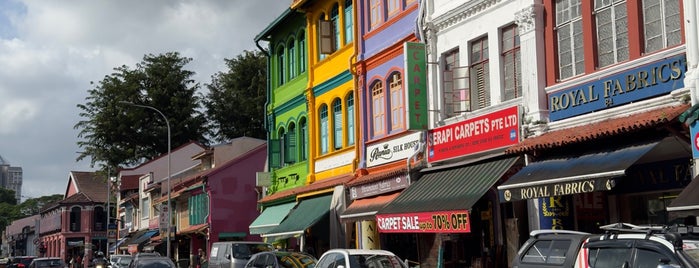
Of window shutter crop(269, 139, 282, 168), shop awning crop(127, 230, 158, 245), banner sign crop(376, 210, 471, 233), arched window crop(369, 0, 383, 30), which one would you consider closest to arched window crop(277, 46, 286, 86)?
window shutter crop(269, 139, 282, 168)

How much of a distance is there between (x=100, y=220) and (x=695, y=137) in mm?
81786

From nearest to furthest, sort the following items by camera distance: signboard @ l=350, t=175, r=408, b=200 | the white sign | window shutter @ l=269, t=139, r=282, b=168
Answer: signboard @ l=350, t=175, r=408, b=200
window shutter @ l=269, t=139, r=282, b=168
the white sign

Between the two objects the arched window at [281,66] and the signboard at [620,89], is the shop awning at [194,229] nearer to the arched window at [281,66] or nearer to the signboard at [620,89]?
the arched window at [281,66]

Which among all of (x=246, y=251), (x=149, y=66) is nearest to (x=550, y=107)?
(x=246, y=251)

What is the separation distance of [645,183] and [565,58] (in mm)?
3273

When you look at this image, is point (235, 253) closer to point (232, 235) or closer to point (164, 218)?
point (232, 235)

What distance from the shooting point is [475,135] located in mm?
22188

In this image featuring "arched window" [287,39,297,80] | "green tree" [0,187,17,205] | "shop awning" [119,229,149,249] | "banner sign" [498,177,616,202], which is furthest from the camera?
"green tree" [0,187,17,205]

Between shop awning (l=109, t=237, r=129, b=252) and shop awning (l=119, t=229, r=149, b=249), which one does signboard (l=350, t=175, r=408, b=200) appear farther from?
shop awning (l=109, t=237, r=129, b=252)

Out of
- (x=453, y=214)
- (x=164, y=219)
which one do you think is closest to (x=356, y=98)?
(x=453, y=214)

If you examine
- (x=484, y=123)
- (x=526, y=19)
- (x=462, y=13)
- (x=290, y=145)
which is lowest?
(x=484, y=123)

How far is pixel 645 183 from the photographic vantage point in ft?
60.4

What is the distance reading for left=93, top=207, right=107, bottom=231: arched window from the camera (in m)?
90.2

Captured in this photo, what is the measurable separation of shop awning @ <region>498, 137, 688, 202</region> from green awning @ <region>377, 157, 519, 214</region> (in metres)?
1.03
